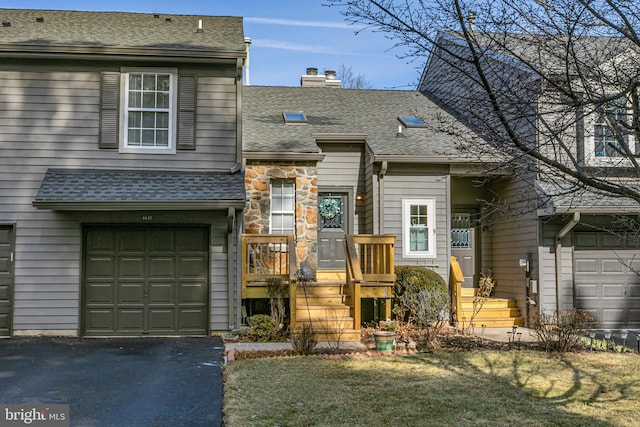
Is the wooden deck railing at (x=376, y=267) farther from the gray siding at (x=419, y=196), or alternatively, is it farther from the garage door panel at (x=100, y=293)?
the garage door panel at (x=100, y=293)

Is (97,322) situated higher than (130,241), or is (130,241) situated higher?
(130,241)

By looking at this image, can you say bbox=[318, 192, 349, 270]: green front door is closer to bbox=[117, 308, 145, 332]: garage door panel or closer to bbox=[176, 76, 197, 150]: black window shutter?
bbox=[176, 76, 197, 150]: black window shutter

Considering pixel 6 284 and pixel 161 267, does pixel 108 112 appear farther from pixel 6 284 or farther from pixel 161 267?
pixel 6 284

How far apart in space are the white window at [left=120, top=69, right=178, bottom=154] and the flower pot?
16.3 ft

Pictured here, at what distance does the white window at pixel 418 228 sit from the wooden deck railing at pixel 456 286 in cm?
47

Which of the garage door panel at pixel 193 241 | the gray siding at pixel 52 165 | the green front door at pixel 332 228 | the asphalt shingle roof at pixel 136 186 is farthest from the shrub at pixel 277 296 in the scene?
the green front door at pixel 332 228

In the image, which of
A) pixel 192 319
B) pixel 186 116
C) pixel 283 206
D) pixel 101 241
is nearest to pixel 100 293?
pixel 101 241

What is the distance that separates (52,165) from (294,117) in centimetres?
544

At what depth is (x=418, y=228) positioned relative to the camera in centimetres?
1288

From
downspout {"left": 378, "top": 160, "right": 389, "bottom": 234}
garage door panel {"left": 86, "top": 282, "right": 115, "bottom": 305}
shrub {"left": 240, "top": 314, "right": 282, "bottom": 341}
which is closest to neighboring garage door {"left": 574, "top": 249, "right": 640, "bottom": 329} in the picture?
downspout {"left": 378, "top": 160, "right": 389, "bottom": 234}

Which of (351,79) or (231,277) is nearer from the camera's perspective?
(231,277)

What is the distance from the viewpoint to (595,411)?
5.96 meters

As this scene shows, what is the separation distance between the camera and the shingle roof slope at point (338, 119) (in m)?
12.7

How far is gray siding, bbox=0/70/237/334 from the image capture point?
10.6 meters
